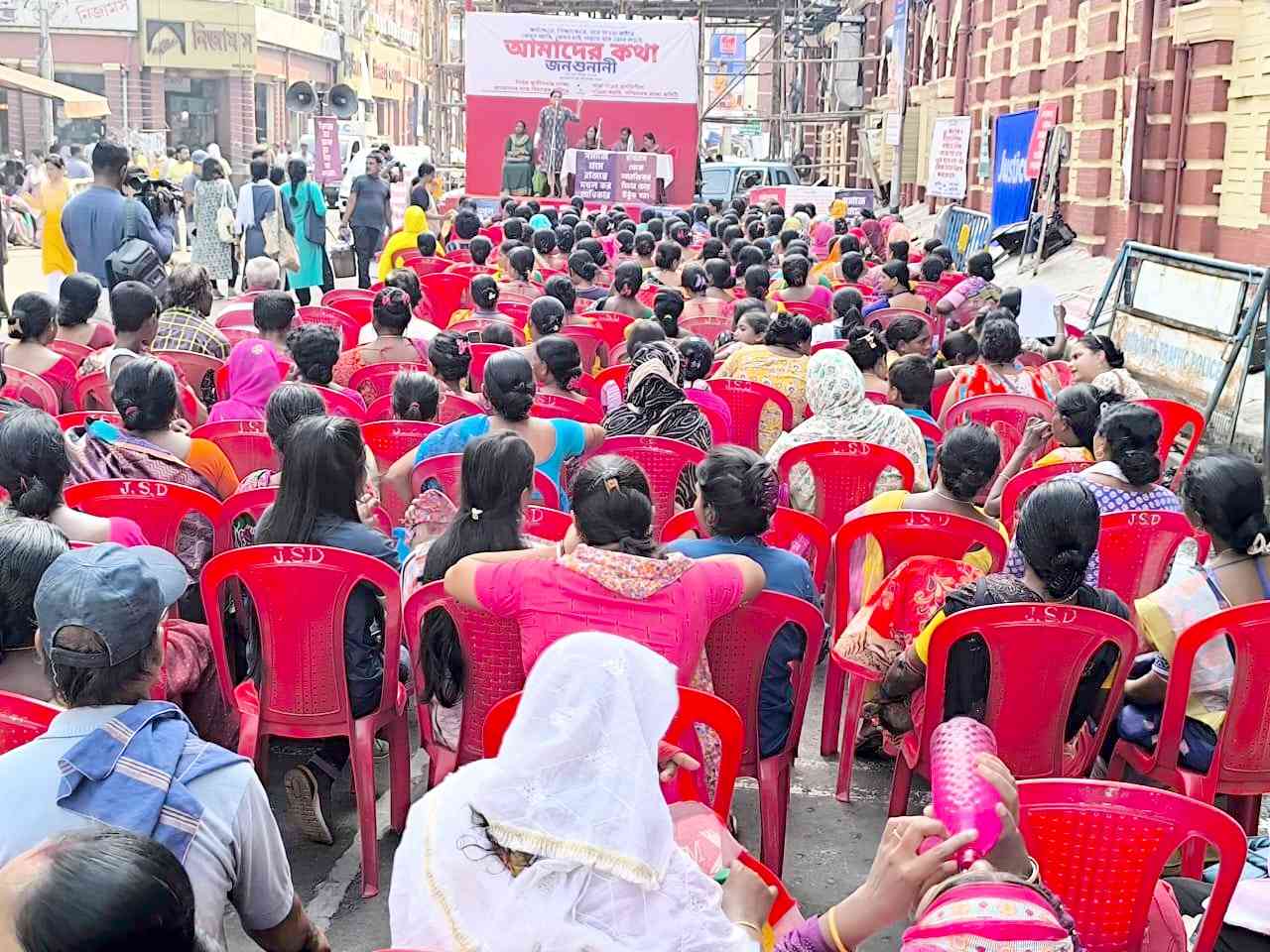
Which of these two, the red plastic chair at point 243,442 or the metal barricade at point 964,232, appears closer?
the red plastic chair at point 243,442

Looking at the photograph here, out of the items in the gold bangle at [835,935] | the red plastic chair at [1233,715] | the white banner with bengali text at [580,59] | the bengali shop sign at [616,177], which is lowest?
the red plastic chair at [1233,715]

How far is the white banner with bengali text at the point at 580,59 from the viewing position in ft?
79.3

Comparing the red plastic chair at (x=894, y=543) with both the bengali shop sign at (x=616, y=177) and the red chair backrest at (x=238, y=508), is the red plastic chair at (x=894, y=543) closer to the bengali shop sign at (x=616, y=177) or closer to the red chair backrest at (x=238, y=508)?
the red chair backrest at (x=238, y=508)

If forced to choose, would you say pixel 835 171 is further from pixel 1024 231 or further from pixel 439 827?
pixel 439 827

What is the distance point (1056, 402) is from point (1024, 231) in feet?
40.1

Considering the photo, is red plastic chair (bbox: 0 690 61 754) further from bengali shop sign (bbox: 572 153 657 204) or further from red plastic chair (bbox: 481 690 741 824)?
bengali shop sign (bbox: 572 153 657 204)

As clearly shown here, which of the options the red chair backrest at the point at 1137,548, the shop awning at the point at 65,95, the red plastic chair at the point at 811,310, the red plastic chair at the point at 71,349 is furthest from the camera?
the shop awning at the point at 65,95

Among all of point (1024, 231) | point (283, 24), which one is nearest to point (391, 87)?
point (283, 24)

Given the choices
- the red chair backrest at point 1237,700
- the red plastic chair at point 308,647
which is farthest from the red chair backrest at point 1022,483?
the red plastic chair at point 308,647

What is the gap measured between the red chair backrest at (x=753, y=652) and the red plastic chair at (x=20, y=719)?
1586 mm

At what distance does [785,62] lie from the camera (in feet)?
91.4

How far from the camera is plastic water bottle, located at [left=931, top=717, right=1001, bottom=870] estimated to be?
1.82 meters

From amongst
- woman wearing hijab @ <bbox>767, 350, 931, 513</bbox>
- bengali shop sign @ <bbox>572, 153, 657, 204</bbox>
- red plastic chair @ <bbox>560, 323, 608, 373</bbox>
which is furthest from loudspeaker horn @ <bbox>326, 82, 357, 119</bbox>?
woman wearing hijab @ <bbox>767, 350, 931, 513</bbox>

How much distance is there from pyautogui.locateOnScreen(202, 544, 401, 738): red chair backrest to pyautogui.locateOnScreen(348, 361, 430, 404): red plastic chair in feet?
10.4
